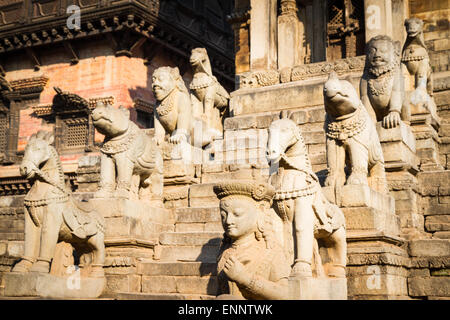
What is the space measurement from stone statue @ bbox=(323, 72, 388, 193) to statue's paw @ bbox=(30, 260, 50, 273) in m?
3.84

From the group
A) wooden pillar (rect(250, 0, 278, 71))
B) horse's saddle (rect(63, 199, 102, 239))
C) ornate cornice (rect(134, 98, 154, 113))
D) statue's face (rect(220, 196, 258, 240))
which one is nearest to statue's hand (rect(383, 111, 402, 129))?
statue's face (rect(220, 196, 258, 240))

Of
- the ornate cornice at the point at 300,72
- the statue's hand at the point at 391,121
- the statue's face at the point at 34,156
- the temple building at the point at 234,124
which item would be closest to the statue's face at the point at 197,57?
the temple building at the point at 234,124

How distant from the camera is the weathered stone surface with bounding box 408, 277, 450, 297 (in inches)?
338

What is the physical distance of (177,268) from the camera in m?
8.27

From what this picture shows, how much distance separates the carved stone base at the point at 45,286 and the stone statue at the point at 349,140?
3.57 m

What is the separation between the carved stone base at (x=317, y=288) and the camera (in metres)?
6.48

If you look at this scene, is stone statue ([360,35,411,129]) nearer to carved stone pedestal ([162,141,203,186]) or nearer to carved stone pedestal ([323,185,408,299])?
carved stone pedestal ([323,185,408,299])

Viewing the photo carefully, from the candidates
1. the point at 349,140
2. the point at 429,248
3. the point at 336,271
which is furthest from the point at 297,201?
the point at 429,248

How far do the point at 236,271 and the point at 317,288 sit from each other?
48.6 inches

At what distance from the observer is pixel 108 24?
23.1 metres

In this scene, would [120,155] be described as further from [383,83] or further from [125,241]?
[383,83]

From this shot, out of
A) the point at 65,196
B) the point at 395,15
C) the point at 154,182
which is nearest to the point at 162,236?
the point at 154,182

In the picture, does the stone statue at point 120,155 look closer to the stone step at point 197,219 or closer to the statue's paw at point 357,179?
the stone step at point 197,219
